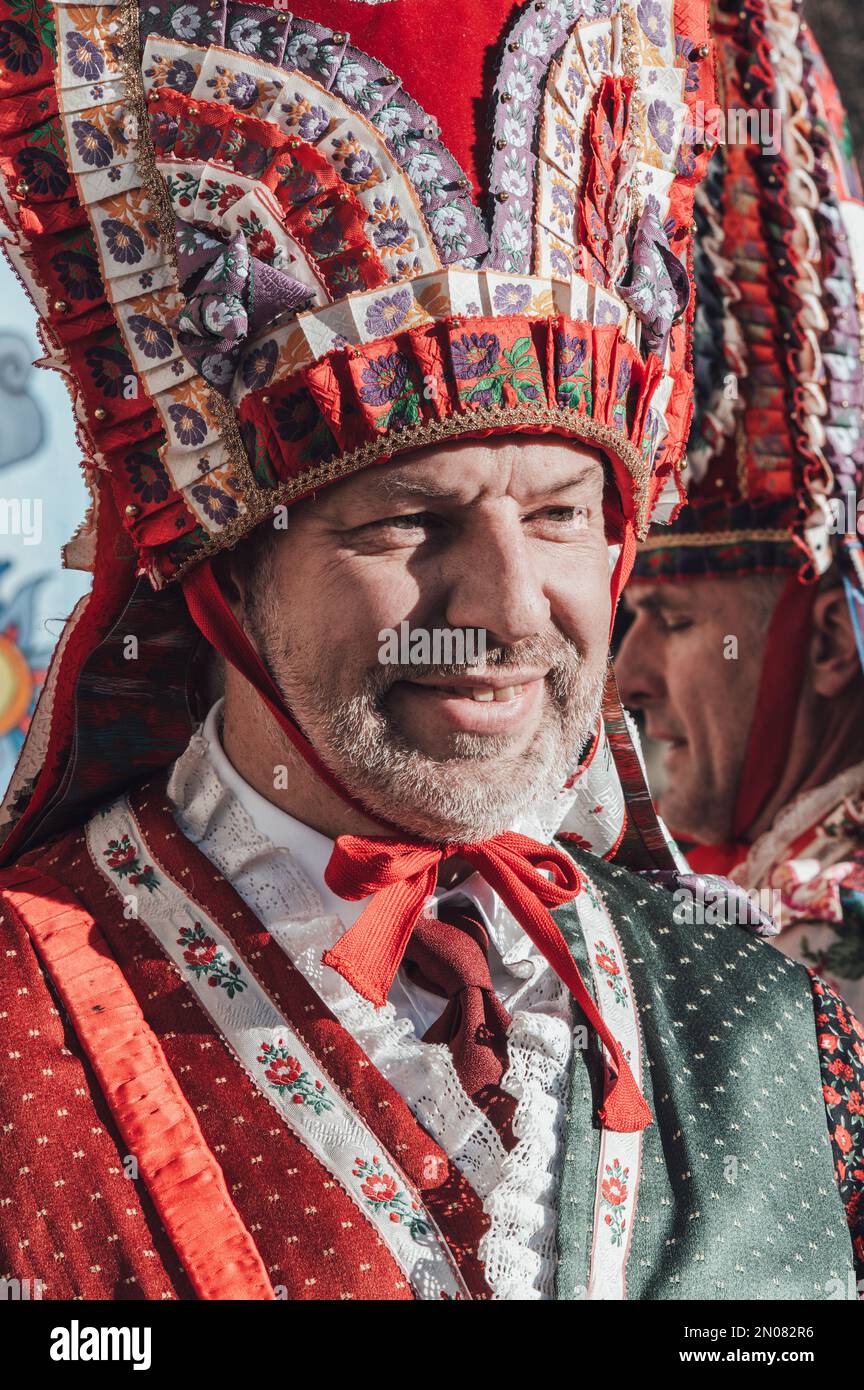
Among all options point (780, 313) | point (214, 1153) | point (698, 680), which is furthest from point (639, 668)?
point (214, 1153)

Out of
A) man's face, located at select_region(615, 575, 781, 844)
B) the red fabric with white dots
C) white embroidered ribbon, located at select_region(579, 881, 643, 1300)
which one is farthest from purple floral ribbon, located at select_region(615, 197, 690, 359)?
man's face, located at select_region(615, 575, 781, 844)

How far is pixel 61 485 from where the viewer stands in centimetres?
263

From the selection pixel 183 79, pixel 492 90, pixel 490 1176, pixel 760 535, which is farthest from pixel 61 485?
pixel 760 535

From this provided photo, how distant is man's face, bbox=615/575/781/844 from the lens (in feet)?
14.0

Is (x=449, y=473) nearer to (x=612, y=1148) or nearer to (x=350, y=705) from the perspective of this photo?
(x=350, y=705)

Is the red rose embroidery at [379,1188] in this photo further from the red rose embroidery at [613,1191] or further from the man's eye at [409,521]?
the man's eye at [409,521]

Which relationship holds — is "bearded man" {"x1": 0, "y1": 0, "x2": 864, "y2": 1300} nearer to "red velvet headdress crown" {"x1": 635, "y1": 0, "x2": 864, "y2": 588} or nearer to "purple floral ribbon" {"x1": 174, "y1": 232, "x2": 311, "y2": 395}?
"purple floral ribbon" {"x1": 174, "y1": 232, "x2": 311, "y2": 395}

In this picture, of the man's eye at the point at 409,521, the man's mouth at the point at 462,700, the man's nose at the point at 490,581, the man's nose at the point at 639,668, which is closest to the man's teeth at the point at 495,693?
the man's mouth at the point at 462,700

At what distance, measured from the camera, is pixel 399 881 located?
2176mm

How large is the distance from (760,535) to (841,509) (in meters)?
0.23

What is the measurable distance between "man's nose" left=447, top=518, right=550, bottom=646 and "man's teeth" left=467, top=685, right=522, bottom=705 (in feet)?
0.35

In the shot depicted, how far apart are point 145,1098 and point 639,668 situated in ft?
8.84

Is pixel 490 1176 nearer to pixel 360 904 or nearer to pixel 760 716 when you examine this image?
pixel 360 904

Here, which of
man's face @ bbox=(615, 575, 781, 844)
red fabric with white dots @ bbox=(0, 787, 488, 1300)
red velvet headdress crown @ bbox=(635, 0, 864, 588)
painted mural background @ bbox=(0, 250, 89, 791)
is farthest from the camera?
man's face @ bbox=(615, 575, 781, 844)
